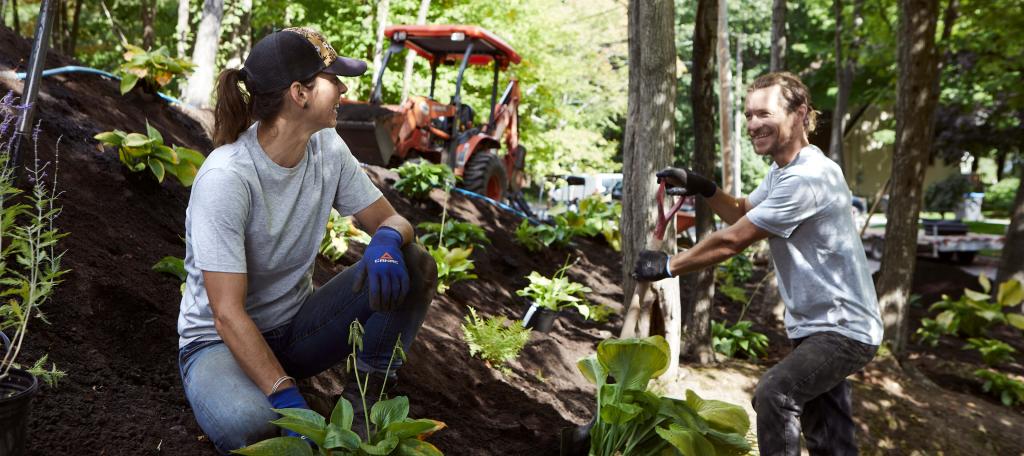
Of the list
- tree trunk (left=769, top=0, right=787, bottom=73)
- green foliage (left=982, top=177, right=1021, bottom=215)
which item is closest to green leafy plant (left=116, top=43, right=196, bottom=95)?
tree trunk (left=769, top=0, right=787, bottom=73)

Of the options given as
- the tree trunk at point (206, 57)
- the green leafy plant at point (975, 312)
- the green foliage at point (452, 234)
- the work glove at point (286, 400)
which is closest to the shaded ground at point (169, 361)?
the green foliage at point (452, 234)

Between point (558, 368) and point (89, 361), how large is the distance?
2805 millimetres

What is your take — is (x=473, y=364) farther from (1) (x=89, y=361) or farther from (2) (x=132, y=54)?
(2) (x=132, y=54)

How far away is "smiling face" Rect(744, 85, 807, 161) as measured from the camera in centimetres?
328

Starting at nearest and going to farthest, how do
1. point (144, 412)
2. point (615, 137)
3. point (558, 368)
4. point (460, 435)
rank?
point (144, 412) → point (460, 435) → point (558, 368) → point (615, 137)

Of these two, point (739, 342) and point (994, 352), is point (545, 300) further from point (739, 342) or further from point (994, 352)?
point (994, 352)

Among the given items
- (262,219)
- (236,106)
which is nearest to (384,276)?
(262,219)

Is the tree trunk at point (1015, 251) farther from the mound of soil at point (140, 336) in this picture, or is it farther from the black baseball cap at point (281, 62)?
the black baseball cap at point (281, 62)

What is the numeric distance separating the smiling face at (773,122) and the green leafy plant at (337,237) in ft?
8.46

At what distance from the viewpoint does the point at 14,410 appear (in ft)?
6.26

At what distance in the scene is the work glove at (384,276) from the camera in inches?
96.3

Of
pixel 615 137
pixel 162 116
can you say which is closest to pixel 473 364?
pixel 162 116

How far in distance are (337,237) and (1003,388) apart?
18.0ft

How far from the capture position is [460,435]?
3449mm
